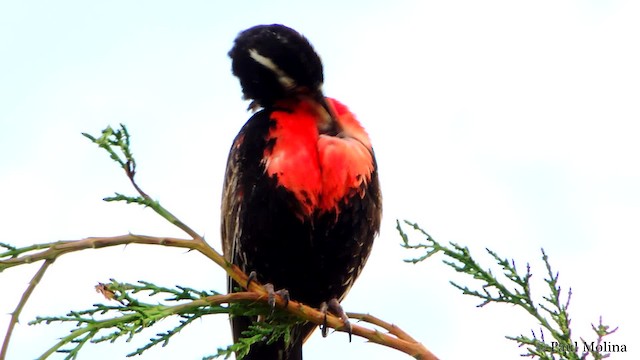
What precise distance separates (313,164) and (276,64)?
21.3 inches

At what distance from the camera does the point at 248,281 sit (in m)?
2.98

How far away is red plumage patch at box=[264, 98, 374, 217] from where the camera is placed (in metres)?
3.98

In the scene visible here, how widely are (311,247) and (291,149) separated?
458 millimetres

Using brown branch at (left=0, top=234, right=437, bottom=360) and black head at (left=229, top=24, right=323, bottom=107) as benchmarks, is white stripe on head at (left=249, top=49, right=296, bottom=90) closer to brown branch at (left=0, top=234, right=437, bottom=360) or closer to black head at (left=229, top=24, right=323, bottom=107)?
black head at (left=229, top=24, right=323, bottom=107)

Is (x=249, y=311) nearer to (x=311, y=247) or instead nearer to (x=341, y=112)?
(x=311, y=247)

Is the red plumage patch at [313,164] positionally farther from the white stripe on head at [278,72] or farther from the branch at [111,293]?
the branch at [111,293]

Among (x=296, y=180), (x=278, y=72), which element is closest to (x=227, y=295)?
(x=296, y=180)

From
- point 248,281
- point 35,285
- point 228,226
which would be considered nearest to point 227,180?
point 228,226

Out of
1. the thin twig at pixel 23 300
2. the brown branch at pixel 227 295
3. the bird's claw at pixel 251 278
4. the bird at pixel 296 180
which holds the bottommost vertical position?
the thin twig at pixel 23 300

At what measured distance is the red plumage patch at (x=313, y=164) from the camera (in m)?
3.98

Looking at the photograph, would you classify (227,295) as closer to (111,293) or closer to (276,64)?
(111,293)

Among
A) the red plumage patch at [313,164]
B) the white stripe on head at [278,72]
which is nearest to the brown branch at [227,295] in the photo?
the red plumage patch at [313,164]

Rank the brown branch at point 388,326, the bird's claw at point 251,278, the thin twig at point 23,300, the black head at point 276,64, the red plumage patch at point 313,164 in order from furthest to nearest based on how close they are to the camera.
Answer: the black head at point 276,64 < the red plumage patch at point 313,164 < the bird's claw at point 251,278 < the brown branch at point 388,326 < the thin twig at point 23,300

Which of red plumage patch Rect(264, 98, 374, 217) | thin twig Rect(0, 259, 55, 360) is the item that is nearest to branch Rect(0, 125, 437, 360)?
thin twig Rect(0, 259, 55, 360)
